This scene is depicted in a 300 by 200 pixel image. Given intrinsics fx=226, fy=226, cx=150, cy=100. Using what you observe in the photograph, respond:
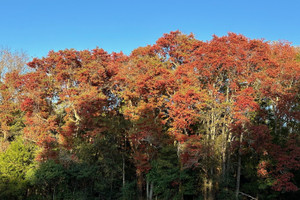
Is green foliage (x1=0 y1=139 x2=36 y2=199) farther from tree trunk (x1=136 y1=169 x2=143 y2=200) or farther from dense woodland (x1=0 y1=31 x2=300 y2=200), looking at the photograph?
tree trunk (x1=136 y1=169 x2=143 y2=200)

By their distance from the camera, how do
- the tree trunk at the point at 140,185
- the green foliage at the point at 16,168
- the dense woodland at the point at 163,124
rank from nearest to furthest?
the dense woodland at the point at 163,124, the green foliage at the point at 16,168, the tree trunk at the point at 140,185

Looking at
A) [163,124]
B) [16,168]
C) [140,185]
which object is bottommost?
[140,185]

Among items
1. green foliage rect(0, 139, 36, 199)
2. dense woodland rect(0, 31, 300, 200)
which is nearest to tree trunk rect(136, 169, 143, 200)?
dense woodland rect(0, 31, 300, 200)

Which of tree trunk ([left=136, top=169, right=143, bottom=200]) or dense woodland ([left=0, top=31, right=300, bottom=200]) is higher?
dense woodland ([left=0, top=31, right=300, bottom=200])

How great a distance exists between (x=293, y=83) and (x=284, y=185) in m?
5.53

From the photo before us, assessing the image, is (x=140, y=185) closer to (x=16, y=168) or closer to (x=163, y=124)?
(x=163, y=124)

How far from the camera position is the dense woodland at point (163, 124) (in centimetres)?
1170

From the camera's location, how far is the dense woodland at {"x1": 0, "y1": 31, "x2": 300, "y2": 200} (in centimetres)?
1170

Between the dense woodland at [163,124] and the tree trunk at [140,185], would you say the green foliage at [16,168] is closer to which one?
the dense woodland at [163,124]

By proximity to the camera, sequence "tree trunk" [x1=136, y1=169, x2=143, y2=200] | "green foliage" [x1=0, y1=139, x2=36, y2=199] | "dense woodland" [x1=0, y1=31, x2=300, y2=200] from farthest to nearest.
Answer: "tree trunk" [x1=136, y1=169, x2=143, y2=200]
"green foliage" [x1=0, y1=139, x2=36, y2=199]
"dense woodland" [x1=0, y1=31, x2=300, y2=200]

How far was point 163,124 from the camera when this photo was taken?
1377 cm

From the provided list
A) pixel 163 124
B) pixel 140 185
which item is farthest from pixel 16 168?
pixel 163 124

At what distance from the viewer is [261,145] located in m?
11.0

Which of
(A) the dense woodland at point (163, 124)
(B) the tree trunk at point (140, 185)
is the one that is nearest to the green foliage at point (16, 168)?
(A) the dense woodland at point (163, 124)
